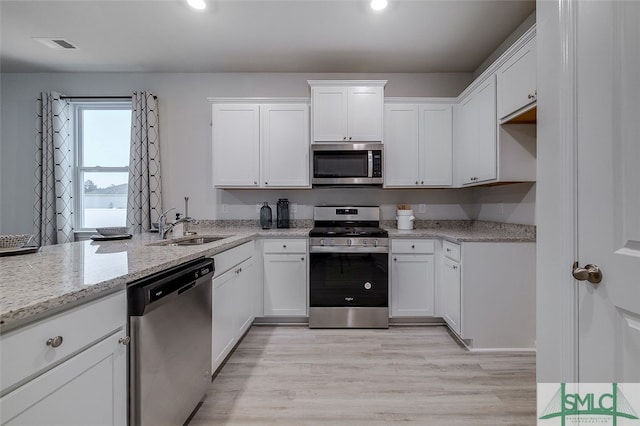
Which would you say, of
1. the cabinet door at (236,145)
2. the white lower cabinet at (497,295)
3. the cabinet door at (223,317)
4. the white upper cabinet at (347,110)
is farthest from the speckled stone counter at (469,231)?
the cabinet door at (236,145)

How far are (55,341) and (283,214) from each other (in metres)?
2.49

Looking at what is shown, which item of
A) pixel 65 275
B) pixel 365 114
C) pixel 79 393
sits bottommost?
pixel 79 393

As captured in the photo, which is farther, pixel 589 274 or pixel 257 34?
pixel 257 34

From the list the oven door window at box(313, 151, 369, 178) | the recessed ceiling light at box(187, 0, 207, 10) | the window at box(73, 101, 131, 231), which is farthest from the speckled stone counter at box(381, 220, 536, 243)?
the window at box(73, 101, 131, 231)

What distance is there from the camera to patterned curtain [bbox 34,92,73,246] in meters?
3.13

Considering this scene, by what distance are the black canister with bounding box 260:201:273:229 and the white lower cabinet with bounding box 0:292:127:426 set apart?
83.7 inches

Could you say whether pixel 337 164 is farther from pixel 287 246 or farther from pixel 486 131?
pixel 486 131

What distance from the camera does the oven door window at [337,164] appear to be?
289 centimetres

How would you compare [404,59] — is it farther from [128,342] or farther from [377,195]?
[128,342]

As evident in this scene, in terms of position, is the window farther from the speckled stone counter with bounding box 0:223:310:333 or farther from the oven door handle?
the oven door handle

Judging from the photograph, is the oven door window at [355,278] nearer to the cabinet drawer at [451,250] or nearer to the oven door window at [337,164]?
the cabinet drawer at [451,250]

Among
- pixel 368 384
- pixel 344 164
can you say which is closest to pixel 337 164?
pixel 344 164

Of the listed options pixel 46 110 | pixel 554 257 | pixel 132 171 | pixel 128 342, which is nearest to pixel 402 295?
pixel 554 257

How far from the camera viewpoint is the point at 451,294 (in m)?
2.46
